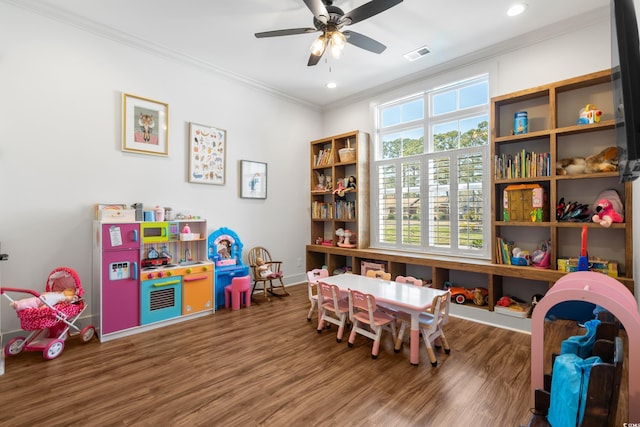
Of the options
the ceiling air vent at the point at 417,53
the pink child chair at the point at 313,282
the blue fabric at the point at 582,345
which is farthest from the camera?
the ceiling air vent at the point at 417,53

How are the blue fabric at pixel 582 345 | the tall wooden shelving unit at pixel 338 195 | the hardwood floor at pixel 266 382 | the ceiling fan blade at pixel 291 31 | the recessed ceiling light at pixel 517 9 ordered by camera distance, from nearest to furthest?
the blue fabric at pixel 582 345 < the hardwood floor at pixel 266 382 < the ceiling fan blade at pixel 291 31 < the recessed ceiling light at pixel 517 9 < the tall wooden shelving unit at pixel 338 195

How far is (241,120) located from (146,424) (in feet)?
13.1

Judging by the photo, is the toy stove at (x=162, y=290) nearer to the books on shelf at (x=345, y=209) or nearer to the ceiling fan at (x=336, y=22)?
the books on shelf at (x=345, y=209)

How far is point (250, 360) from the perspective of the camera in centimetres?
271

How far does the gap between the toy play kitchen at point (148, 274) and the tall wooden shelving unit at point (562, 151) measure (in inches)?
145

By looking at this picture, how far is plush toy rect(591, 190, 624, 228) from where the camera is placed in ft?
9.43

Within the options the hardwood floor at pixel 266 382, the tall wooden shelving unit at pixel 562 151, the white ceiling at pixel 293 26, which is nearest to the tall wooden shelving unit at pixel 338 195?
the white ceiling at pixel 293 26

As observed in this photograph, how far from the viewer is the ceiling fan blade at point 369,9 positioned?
2346mm

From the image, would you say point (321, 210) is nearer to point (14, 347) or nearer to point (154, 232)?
point (154, 232)

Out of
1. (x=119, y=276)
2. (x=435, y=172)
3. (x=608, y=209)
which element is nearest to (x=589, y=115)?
(x=608, y=209)

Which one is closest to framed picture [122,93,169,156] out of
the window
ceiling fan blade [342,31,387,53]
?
ceiling fan blade [342,31,387,53]

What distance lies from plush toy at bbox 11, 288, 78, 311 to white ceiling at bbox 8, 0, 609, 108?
111 inches

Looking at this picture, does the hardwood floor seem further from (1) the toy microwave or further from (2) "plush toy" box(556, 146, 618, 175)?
(2) "plush toy" box(556, 146, 618, 175)

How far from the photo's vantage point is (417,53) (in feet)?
12.9
